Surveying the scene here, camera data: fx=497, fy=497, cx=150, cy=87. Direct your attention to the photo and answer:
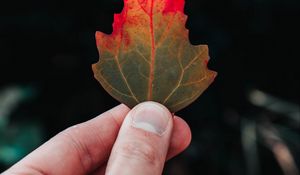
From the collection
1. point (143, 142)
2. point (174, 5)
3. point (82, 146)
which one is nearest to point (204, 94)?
point (82, 146)

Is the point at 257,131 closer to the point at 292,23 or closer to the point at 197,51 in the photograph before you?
the point at 292,23

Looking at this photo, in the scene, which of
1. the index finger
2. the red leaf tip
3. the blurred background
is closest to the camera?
the red leaf tip

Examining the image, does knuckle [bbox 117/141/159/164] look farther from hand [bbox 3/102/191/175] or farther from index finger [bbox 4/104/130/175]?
index finger [bbox 4/104/130/175]

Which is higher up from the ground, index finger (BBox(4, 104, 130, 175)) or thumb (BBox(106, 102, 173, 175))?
thumb (BBox(106, 102, 173, 175))

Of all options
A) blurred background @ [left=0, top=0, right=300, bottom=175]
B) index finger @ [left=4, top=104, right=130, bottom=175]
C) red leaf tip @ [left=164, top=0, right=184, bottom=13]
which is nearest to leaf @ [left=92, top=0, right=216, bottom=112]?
red leaf tip @ [left=164, top=0, right=184, bottom=13]

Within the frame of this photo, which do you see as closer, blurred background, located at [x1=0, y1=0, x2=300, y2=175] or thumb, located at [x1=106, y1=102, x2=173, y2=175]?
→ thumb, located at [x1=106, y1=102, x2=173, y2=175]

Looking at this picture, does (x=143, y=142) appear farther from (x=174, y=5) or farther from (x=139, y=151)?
(x=174, y=5)

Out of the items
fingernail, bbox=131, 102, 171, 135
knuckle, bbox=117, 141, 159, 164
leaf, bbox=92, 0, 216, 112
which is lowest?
knuckle, bbox=117, 141, 159, 164
